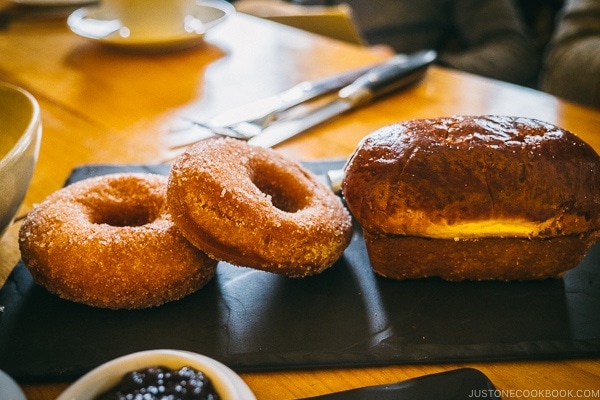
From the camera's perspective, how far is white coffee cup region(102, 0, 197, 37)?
6.80 ft

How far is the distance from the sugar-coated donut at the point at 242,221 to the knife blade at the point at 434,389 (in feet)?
0.84

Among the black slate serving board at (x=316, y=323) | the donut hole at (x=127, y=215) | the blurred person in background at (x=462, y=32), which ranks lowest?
the blurred person in background at (x=462, y=32)

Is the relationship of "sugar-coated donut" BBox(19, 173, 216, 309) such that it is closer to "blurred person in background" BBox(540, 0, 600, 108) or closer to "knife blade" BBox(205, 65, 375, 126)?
"knife blade" BBox(205, 65, 375, 126)

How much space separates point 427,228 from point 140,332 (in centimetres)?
51

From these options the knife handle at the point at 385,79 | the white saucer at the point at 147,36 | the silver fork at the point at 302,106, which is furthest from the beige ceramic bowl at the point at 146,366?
the white saucer at the point at 147,36

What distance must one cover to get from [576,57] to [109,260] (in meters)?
2.35

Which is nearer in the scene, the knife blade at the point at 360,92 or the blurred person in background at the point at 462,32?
the knife blade at the point at 360,92

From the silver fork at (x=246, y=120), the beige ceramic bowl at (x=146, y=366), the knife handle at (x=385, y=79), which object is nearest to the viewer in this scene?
the beige ceramic bowl at (x=146, y=366)

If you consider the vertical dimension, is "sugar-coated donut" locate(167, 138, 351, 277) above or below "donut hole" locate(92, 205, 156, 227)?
above

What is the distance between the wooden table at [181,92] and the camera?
5.16 ft

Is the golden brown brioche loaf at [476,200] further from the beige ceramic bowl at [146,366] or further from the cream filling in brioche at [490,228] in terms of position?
the beige ceramic bowl at [146,366]

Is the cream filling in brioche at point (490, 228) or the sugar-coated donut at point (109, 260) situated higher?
the cream filling in brioche at point (490, 228)

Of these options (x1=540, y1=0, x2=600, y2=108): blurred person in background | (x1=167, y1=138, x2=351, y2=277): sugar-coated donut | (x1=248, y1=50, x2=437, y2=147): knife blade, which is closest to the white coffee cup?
(x1=248, y1=50, x2=437, y2=147): knife blade

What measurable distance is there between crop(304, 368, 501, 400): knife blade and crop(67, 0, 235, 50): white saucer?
1.68 m
